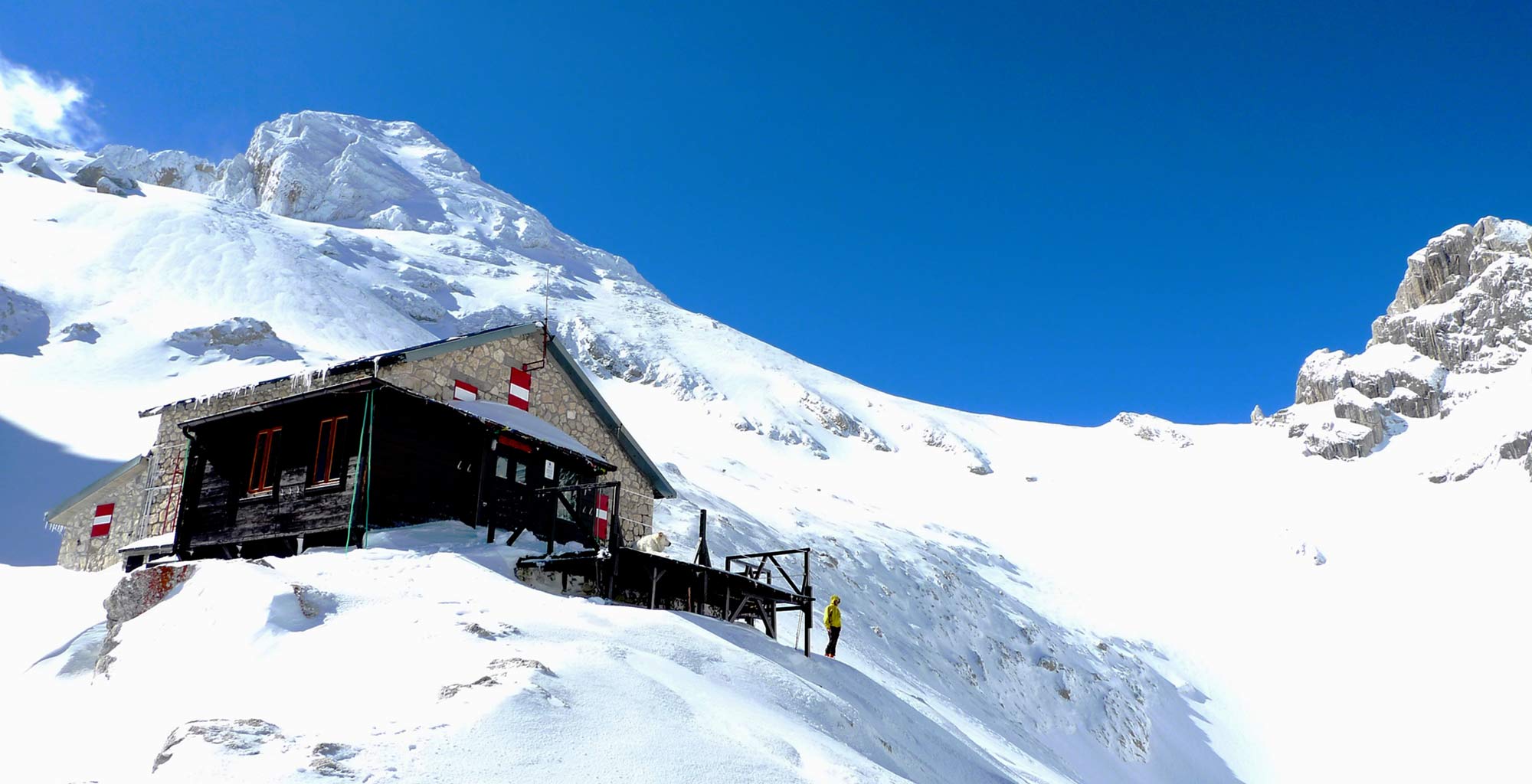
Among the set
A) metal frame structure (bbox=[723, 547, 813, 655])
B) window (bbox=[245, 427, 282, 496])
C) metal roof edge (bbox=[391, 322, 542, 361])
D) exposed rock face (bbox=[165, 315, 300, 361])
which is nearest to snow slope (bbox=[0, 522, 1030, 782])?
window (bbox=[245, 427, 282, 496])

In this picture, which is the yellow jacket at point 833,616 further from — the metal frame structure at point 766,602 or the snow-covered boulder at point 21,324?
the snow-covered boulder at point 21,324

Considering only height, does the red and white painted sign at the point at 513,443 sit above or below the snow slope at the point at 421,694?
above

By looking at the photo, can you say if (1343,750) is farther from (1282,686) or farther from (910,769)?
(910,769)

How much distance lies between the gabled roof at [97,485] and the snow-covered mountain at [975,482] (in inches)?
169

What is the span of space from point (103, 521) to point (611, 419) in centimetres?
1446

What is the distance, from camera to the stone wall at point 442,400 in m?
21.4

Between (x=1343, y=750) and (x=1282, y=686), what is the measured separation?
5.81 m

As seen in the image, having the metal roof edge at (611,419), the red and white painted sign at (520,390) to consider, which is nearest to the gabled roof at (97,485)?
the red and white painted sign at (520,390)

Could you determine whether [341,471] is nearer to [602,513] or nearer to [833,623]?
[602,513]

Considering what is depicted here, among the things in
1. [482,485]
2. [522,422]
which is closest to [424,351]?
[522,422]

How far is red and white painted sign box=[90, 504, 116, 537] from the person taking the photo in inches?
1049

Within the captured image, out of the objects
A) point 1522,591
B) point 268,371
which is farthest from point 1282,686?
point 268,371

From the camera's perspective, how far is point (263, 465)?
19891mm

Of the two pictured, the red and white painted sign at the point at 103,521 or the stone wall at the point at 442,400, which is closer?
the stone wall at the point at 442,400
